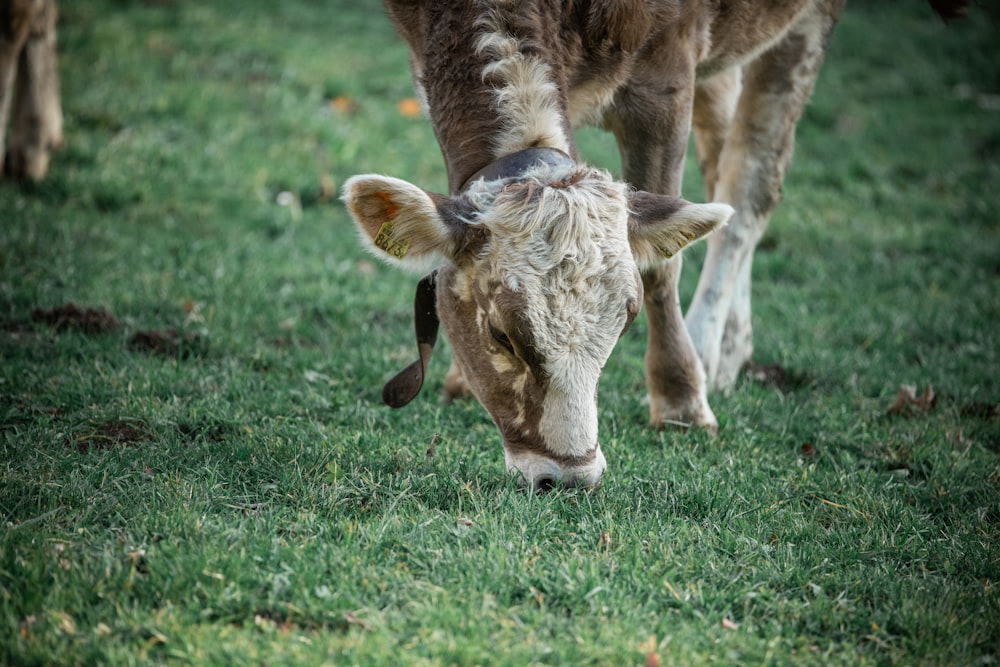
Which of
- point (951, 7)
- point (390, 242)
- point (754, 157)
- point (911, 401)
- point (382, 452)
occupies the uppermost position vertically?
point (951, 7)

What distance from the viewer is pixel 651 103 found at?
14.8 feet

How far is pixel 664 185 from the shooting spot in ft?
15.4

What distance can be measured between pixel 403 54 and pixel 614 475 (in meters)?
8.95

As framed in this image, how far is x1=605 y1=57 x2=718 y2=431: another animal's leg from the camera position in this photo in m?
4.55

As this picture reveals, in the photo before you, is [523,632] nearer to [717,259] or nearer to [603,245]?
[603,245]

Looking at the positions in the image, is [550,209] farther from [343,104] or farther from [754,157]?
[343,104]

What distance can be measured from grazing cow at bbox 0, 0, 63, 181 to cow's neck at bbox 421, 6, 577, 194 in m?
4.75

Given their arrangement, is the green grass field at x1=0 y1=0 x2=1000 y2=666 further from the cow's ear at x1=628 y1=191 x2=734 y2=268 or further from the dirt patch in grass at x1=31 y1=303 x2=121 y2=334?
the cow's ear at x1=628 y1=191 x2=734 y2=268

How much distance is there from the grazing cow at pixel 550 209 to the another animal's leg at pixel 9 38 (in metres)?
3.98

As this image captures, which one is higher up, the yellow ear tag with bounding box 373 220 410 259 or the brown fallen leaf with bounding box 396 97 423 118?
the yellow ear tag with bounding box 373 220 410 259

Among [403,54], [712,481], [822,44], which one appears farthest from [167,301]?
[403,54]

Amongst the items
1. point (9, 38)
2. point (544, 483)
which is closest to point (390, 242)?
point (544, 483)

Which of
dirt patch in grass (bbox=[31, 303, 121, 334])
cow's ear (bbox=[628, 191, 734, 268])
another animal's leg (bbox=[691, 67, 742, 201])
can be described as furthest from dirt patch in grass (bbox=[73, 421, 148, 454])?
another animal's leg (bbox=[691, 67, 742, 201])

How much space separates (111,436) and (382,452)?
3.70 ft
